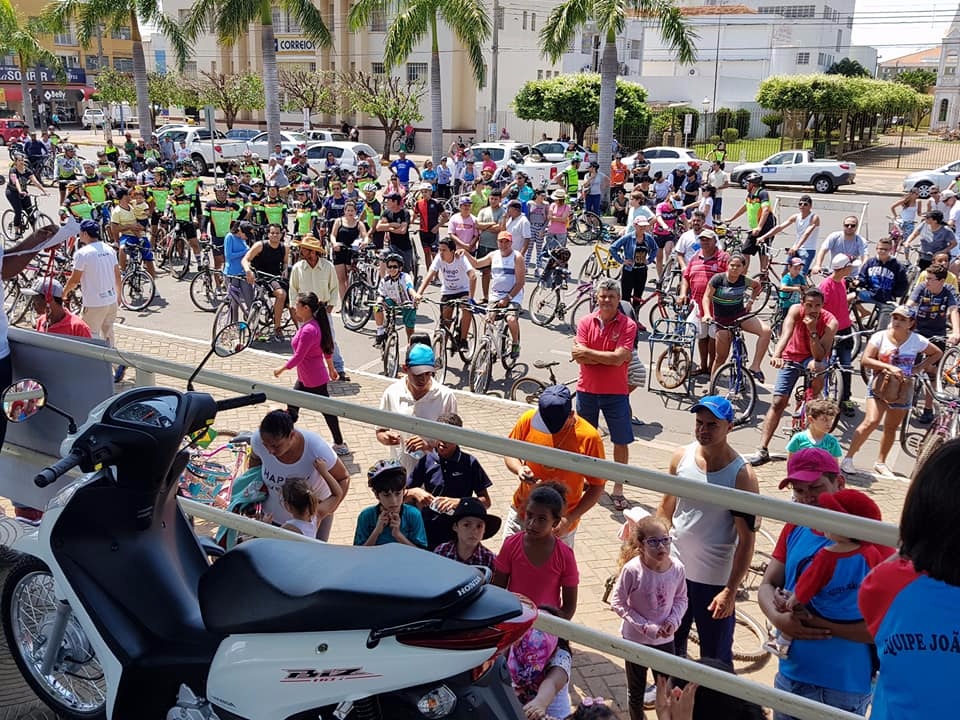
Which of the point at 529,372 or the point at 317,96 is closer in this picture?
the point at 529,372

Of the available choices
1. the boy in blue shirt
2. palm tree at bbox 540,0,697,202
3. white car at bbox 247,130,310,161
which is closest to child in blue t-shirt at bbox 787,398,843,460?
the boy in blue shirt

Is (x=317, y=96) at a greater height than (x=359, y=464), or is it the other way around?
(x=317, y=96)

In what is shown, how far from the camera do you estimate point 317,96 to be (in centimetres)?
5194

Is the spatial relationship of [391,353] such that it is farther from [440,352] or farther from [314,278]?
[314,278]

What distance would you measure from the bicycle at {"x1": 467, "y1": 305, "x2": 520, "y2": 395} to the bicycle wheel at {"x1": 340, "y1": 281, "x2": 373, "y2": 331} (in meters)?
3.32

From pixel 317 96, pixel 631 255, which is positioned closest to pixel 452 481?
pixel 631 255

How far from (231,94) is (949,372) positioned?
161 ft

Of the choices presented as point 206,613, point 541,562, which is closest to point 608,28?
point 541,562

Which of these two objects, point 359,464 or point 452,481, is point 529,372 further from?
point 452,481

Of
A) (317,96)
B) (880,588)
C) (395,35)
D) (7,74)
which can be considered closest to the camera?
(880,588)

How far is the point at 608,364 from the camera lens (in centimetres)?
789

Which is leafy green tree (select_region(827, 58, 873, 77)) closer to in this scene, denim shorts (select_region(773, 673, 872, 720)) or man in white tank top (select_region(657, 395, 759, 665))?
man in white tank top (select_region(657, 395, 759, 665))

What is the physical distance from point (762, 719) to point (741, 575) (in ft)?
5.20

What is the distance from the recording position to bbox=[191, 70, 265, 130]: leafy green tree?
51750 mm
